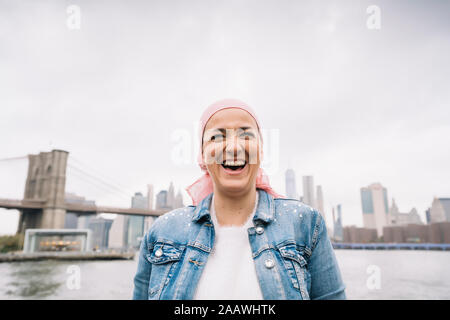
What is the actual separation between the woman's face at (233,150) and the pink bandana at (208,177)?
4cm

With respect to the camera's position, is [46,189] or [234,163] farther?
[46,189]

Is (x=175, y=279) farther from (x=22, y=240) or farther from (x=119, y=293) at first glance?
(x=22, y=240)

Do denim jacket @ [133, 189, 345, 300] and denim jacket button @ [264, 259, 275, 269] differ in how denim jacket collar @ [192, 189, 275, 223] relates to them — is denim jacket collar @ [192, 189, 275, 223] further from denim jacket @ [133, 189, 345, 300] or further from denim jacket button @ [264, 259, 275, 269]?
denim jacket button @ [264, 259, 275, 269]

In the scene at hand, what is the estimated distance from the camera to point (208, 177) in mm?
2078

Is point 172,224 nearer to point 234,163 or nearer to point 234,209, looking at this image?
point 234,209

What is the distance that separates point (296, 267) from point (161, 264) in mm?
749

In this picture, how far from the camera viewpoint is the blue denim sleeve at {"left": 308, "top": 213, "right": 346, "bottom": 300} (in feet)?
5.35

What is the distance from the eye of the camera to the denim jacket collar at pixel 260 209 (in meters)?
1.74

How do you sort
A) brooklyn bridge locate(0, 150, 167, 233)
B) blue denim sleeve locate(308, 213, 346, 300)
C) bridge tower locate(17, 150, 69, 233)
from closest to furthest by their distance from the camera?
blue denim sleeve locate(308, 213, 346, 300)
brooklyn bridge locate(0, 150, 167, 233)
bridge tower locate(17, 150, 69, 233)

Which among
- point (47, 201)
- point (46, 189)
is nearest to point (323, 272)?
point (47, 201)

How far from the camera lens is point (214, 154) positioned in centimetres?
173

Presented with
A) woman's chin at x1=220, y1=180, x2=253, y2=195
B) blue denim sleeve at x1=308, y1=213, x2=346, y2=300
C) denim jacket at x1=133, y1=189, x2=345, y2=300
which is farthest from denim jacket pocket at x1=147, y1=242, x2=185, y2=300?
blue denim sleeve at x1=308, y1=213, x2=346, y2=300
